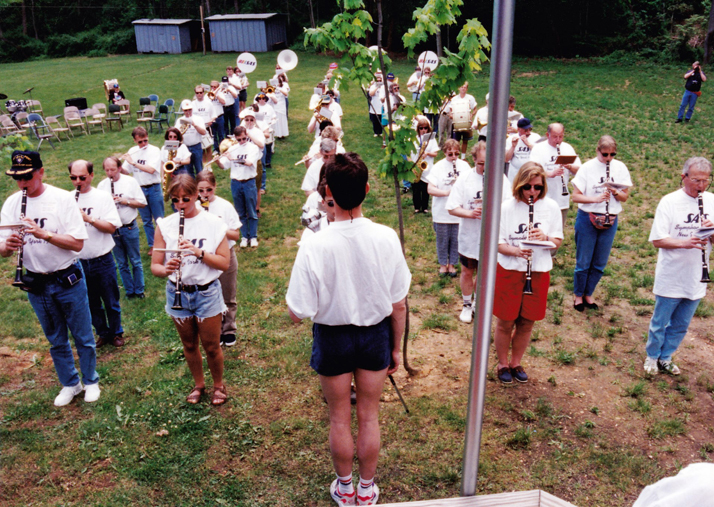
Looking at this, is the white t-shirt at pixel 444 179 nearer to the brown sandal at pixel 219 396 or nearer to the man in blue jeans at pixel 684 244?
the man in blue jeans at pixel 684 244

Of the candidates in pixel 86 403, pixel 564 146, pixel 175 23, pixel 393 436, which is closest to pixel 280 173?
pixel 564 146

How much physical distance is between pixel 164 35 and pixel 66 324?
4176cm

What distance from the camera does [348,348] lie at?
3.36m

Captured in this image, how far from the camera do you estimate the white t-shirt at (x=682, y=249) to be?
514 centimetres

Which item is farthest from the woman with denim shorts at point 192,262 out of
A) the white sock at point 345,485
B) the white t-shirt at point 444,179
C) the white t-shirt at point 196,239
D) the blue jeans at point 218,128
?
the blue jeans at point 218,128

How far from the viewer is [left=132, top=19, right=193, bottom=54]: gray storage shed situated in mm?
40781

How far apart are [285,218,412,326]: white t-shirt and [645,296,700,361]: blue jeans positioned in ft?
11.5

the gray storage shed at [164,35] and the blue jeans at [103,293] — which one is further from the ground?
the gray storage shed at [164,35]

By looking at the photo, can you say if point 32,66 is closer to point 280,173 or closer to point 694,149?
point 280,173

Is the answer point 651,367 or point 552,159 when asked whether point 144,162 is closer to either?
point 552,159

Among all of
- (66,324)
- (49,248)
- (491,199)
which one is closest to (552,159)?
(491,199)

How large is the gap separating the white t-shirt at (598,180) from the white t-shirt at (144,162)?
6385 mm

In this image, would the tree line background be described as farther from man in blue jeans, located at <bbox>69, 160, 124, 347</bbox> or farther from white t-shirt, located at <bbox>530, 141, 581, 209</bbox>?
man in blue jeans, located at <bbox>69, 160, 124, 347</bbox>

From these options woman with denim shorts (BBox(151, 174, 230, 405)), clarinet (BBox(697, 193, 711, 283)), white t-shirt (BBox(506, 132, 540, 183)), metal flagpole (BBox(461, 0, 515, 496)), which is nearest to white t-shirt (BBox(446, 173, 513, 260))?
clarinet (BBox(697, 193, 711, 283))
